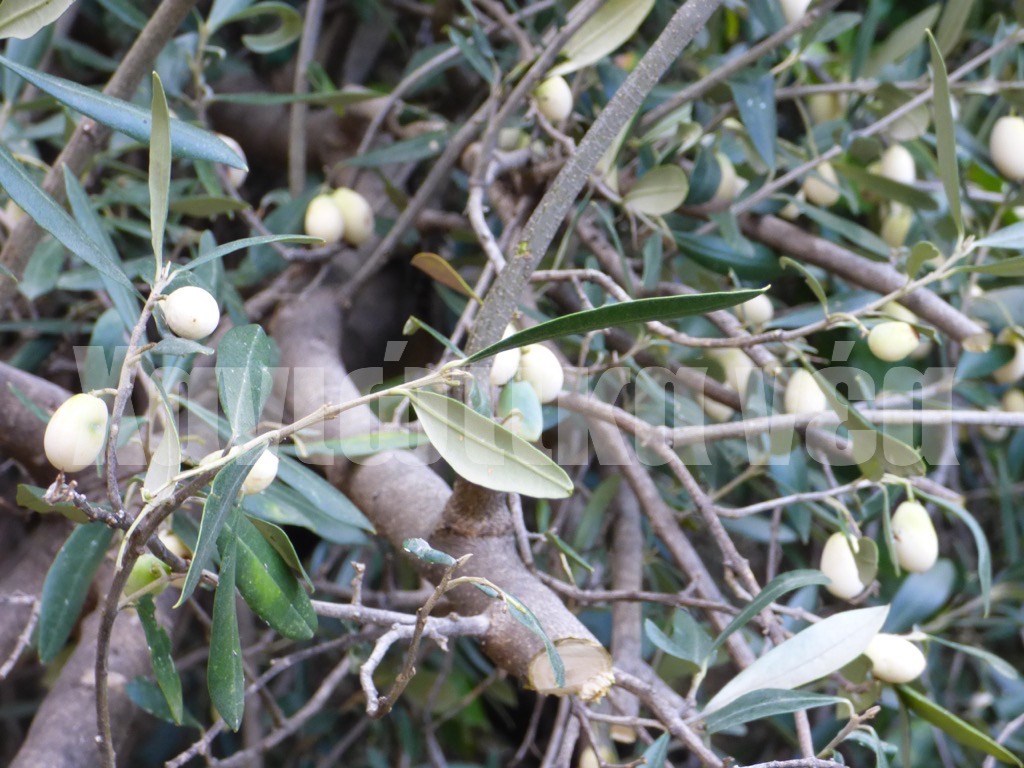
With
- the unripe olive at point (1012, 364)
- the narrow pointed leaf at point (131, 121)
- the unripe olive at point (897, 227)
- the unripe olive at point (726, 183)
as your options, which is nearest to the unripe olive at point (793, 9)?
the unripe olive at point (726, 183)

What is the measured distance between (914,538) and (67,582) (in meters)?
0.58

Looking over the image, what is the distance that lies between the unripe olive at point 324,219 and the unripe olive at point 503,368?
0.35m

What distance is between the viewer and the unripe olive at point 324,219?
2.85 feet

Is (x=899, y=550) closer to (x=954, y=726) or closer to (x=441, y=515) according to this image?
(x=954, y=726)

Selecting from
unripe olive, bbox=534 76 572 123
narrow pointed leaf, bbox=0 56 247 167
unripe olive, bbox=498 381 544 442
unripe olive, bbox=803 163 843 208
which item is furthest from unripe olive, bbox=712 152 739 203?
narrow pointed leaf, bbox=0 56 247 167

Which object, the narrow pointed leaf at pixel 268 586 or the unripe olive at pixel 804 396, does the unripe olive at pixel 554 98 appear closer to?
the unripe olive at pixel 804 396

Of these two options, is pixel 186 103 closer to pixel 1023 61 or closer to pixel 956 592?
pixel 1023 61

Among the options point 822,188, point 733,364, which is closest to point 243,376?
point 733,364

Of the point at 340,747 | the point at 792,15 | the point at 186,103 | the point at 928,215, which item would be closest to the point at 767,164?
the point at 792,15

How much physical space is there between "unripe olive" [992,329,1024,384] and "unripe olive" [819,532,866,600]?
328 mm

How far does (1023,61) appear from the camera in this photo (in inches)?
35.3

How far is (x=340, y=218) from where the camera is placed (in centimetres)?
89

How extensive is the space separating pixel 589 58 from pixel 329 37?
515 mm

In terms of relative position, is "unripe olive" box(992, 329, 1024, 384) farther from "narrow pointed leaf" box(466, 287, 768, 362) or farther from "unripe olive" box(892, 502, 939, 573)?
"narrow pointed leaf" box(466, 287, 768, 362)
